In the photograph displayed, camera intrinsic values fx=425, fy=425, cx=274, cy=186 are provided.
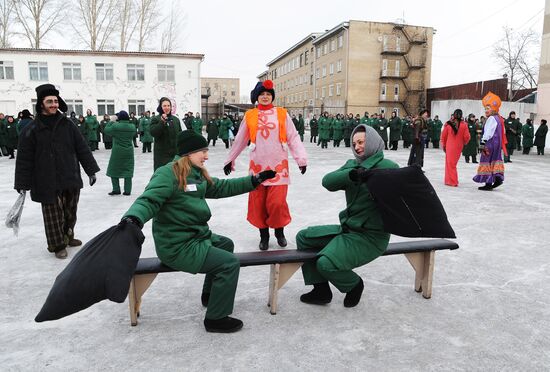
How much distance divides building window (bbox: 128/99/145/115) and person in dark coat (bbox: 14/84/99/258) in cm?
2558

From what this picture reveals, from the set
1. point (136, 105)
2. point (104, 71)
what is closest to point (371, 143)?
point (136, 105)

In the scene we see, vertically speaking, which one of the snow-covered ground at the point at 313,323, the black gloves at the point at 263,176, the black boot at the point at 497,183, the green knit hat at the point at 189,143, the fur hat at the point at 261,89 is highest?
the fur hat at the point at 261,89

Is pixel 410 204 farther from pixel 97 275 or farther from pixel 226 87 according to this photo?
pixel 226 87

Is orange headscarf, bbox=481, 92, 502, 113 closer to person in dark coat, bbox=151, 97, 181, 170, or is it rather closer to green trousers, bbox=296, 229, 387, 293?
person in dark coat, bbox=151, 97, 181, 170

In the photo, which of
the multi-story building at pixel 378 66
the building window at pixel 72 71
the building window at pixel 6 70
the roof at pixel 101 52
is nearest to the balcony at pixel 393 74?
the multi-story building at pixel 378 66

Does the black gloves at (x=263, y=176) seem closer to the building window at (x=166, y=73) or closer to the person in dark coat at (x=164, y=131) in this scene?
the person in dark coat at (x=164, y=131)

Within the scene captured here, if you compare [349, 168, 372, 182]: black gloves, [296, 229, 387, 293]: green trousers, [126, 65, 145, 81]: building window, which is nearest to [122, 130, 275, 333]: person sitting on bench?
[296, 229, 387, 293]: green trousers

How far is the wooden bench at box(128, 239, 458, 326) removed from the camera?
9.23ft

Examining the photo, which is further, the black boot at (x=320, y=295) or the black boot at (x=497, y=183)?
the black boot at (x=497, y=183)

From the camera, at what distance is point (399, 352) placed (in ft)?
8.52

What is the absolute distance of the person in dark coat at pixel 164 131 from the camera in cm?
625

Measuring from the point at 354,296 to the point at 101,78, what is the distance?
2904 cm

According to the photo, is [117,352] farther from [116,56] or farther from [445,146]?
[116,56]

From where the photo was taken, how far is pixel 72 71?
2797 centimetres
